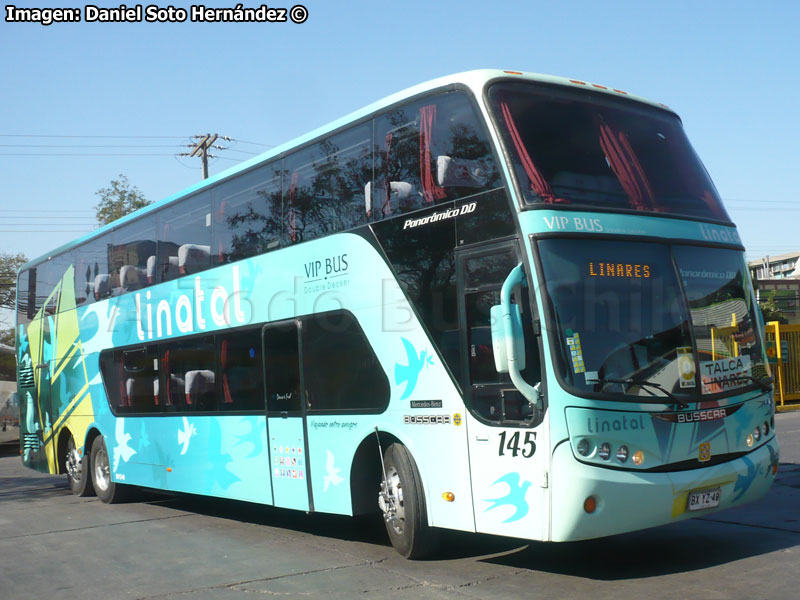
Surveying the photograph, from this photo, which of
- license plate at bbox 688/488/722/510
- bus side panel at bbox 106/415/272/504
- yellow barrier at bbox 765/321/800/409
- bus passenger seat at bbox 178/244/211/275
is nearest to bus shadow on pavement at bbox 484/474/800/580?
license plate at bbox 688/488/722/510

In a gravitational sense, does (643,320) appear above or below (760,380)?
above

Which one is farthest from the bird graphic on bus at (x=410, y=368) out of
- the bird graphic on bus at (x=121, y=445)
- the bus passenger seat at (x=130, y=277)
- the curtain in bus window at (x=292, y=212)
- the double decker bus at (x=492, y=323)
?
the bird graphic on bus at (x=121, y=445)

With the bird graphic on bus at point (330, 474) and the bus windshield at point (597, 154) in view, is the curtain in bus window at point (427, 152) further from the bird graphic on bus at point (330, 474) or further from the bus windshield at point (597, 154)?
the bird graphic on bus at point (330, 474)

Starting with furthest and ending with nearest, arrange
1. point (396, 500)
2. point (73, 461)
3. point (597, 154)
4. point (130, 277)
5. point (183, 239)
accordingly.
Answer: point (73, 461)
point (130, 277)
point (183, 239)
point (396, 500)
point (597, 154)

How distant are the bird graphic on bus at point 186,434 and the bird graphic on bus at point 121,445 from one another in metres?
1.94

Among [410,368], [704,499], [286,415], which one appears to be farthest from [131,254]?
[704,499]

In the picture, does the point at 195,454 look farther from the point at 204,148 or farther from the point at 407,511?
the point at 204,148

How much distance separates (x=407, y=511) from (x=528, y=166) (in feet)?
10.9

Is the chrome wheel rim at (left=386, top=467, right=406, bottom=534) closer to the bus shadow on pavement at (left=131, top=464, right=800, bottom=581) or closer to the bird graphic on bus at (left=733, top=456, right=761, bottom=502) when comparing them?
the bus shadow on pavement at (left=131, top=464, right=800, bottom=581)

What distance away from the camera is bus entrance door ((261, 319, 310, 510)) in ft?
32.9

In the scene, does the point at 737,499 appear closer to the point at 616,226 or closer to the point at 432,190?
the point at 616,226

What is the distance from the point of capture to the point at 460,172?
25.9 feet

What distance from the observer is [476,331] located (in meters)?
7.64

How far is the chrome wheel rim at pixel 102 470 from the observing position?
15461mm
